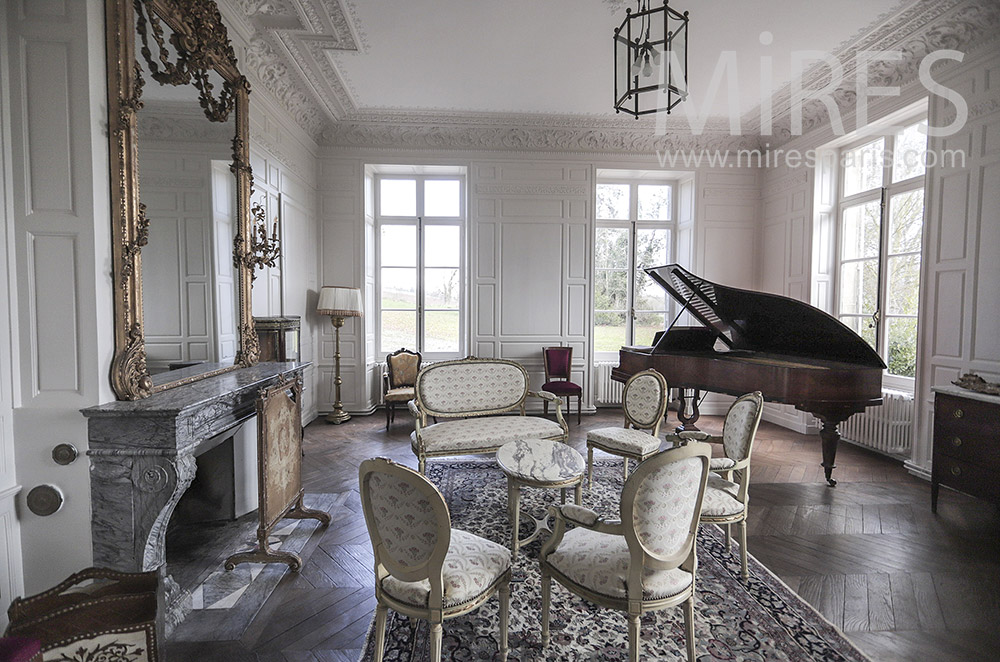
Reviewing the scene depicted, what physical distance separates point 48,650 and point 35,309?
1297 mm

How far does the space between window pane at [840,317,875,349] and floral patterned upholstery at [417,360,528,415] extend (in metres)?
3.52

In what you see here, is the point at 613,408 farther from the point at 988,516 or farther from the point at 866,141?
the point at 866,141

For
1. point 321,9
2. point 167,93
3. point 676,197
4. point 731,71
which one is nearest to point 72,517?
point 167,93

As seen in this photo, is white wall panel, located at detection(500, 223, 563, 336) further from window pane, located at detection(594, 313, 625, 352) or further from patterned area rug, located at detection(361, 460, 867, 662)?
patterned area rug, located at detection(361, 460, 867, 662)

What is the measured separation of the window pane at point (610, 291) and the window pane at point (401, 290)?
8.39ft

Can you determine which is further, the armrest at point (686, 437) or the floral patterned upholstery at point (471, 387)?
the floral patterned upholstery at point (471, 387)

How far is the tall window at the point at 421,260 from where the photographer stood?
20.3 ft

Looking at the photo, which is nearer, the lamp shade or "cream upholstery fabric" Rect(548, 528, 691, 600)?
"cream upholstery fabric" Rect(548, 528, 691, 600)

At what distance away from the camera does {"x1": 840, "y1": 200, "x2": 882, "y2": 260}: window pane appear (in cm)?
454

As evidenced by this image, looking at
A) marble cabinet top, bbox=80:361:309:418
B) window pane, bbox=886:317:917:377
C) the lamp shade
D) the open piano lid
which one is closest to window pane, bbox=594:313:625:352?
the open piano lid

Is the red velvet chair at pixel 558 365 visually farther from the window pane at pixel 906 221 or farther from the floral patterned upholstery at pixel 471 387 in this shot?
the window pane at pixel 906 221

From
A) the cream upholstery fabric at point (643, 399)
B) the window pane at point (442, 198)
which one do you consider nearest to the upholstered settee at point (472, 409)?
the cream upholstery fabric at point (643, 399)

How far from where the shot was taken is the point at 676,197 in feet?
20.7

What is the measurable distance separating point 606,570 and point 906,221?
473 cm
